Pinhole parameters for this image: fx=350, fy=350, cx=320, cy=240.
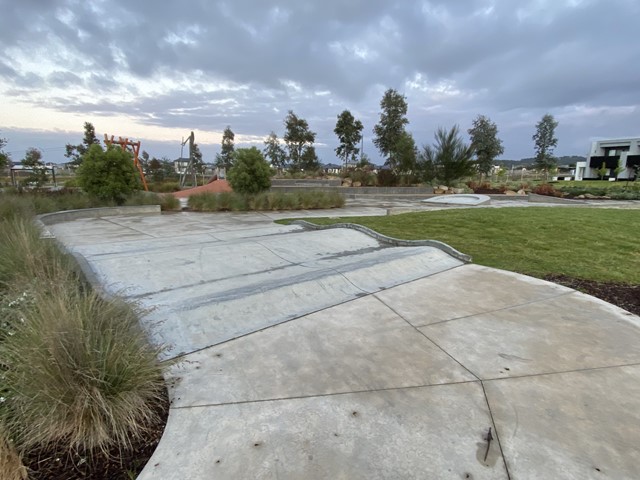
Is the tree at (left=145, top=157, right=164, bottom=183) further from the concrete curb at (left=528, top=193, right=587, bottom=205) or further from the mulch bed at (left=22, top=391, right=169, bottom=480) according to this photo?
the mulch bed at (left=22, top=391, right=169, bottom=480)

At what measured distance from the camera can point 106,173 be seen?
11.1 m

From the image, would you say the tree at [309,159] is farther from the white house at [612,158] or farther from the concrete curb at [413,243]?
the white house at [612,158]

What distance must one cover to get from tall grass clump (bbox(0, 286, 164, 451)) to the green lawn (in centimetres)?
477

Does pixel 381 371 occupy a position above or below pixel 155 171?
below

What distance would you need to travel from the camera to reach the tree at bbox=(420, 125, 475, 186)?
73.3ft

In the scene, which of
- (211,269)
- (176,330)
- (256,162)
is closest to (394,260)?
(211,269)

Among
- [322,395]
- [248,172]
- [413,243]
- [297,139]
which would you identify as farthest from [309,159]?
[322,395]

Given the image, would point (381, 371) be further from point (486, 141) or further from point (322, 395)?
point (486, 141)

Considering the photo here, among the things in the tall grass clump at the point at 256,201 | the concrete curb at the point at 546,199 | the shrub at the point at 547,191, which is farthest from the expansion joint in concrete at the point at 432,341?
the shrub at the point at 547,191

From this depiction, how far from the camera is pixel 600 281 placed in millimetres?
4434

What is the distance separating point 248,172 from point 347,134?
17.2m

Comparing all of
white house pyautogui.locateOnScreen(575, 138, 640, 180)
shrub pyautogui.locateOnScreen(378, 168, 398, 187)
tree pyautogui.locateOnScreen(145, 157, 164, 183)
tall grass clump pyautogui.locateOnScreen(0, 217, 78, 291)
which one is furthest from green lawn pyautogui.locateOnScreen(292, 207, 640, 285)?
white house pyautogui.locateOnScreen(575, 138, 640, 180)

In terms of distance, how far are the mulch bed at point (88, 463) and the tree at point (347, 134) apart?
92.4ft

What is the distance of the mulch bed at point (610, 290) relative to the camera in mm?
3725
